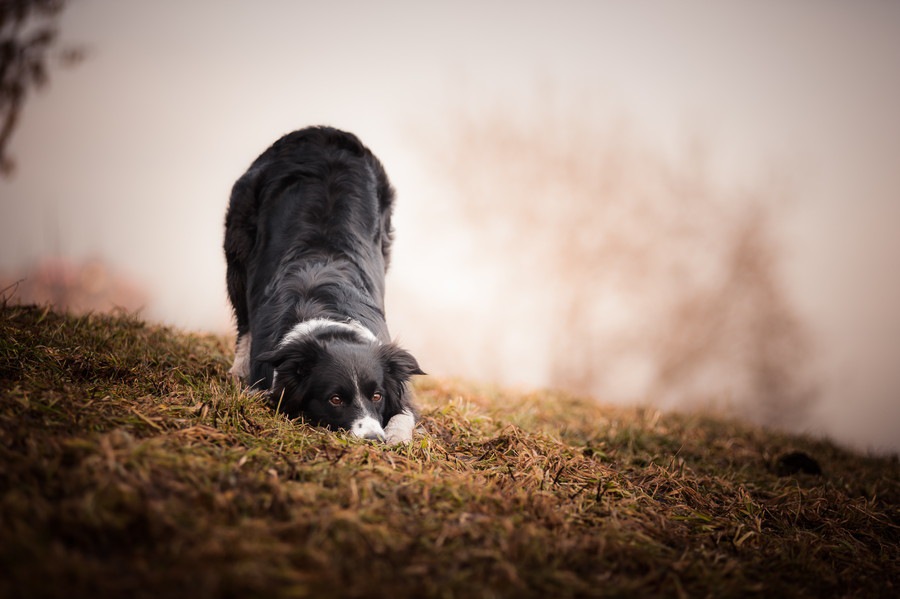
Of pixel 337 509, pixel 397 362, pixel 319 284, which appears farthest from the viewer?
pixel 319 284

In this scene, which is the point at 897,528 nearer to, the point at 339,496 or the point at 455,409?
the point at 455,409

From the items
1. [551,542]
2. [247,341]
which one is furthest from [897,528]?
[247,341]

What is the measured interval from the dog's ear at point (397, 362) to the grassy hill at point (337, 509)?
40 centimetres

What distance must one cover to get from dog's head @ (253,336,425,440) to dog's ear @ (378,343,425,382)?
0.13m

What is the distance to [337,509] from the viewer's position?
2299mm

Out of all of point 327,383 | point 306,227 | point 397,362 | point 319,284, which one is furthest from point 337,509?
point 306,227

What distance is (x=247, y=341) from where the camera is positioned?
5574mm

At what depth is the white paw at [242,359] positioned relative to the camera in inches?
207

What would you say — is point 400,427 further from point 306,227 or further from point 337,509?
point 306,227

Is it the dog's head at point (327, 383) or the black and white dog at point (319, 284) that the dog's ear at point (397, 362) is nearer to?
the black and white dog at point (319, 284)

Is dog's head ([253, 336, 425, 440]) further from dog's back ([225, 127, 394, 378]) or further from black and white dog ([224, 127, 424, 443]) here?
dog's back ([225, 127, 394, 378])

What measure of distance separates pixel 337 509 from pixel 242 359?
3.41 meters

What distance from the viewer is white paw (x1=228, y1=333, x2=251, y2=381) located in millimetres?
5250

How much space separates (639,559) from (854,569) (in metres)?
1.37
